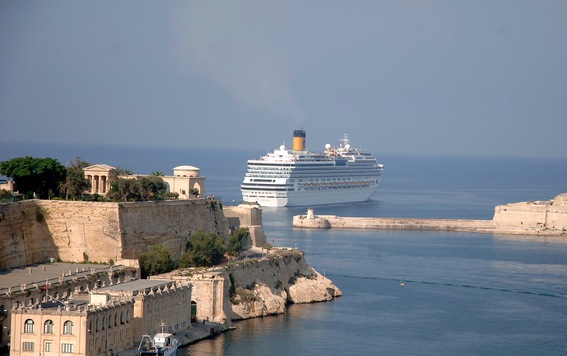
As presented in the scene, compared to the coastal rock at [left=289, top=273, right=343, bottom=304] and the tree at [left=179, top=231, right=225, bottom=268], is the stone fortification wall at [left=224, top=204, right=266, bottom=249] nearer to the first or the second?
the coastal rock at [left=289, top=273, right=343, bottom=304]

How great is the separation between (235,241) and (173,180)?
4623mm

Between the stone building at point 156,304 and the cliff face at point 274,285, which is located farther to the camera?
the cliff face at point 274,285

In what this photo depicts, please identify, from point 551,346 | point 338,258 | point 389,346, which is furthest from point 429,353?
point 338,258

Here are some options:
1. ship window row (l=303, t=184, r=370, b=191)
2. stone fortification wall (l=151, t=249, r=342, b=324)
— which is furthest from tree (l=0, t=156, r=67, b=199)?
ship window row (l=303, t=184, r=370, b=191)

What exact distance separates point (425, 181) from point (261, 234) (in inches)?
4611

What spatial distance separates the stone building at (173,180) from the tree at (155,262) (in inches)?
249

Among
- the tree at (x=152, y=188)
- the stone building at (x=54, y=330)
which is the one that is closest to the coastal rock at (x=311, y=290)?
the tree at (x=152, y=188)

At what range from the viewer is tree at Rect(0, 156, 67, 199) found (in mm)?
52094

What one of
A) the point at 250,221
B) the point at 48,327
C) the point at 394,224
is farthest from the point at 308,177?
the point at 48,327

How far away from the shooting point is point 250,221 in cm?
5991

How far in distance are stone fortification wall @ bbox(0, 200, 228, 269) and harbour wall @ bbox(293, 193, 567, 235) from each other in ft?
131

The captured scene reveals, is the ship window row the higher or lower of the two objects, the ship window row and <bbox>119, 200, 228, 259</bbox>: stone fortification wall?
the higher

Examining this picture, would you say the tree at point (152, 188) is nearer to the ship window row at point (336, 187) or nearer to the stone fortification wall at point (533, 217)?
the stone fortification wall at point (533, 217)

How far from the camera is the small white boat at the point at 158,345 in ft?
122
